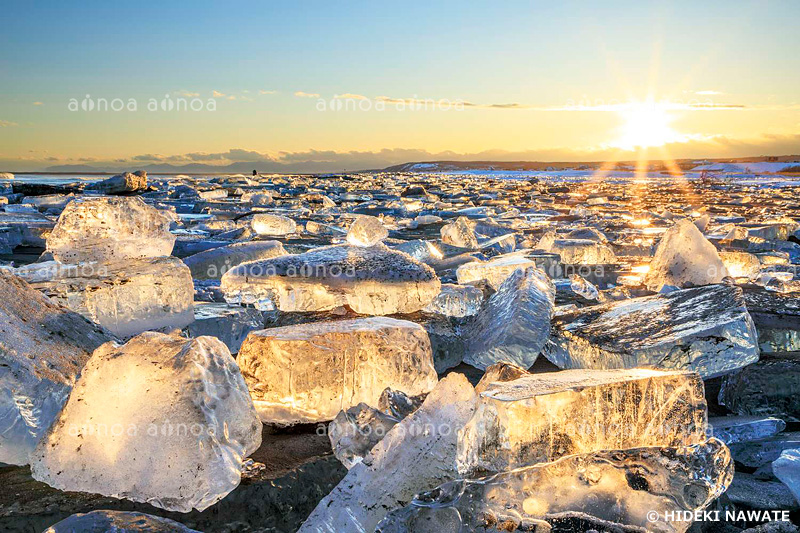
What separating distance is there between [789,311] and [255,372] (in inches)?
78.7

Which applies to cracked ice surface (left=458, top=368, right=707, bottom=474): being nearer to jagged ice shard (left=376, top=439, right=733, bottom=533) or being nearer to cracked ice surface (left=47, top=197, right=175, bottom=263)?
jagged ice shard (left=376, top=439, right=733, bottom=533)

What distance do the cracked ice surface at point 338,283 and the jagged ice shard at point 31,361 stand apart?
2.88ft

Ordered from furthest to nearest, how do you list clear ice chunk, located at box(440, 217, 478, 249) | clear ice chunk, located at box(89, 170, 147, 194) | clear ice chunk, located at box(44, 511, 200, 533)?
clear ice chunk, located at box(89, 170, 147, 194) < clear ice chunk, located at box(440, 217, 478, 249) < clear ice chunk, located at box(44, 511, 200, 533)

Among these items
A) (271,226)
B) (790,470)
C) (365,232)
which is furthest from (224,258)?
(790,470)

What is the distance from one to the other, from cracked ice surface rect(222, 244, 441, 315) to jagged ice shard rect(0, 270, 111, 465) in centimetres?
88

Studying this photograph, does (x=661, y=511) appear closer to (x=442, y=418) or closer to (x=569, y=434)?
(x=569, y=434)

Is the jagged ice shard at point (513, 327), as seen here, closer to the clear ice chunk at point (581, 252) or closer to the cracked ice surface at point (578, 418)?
the cracked ice surface at point (578, 418)

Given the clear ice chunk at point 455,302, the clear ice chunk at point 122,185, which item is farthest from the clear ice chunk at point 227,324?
the clear ice chunk at point 122,185

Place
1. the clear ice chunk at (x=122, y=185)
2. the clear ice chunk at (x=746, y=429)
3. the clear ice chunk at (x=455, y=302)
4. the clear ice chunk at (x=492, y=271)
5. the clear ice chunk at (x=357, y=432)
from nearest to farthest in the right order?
the clear ice chunk at (x=357, y=432), the clear ice chunk at (x=746, y=429), the clear ice chunk at (x=455, y=302), the clear ice chunk at (x=492, y=271), the clear ice chunk at (x=122, y=185)

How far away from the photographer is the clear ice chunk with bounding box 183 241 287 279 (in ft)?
11.6

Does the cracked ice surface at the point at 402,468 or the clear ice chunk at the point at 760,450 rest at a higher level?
the cracked ice surface at the point at 402,468

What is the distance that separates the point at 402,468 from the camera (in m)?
1.14

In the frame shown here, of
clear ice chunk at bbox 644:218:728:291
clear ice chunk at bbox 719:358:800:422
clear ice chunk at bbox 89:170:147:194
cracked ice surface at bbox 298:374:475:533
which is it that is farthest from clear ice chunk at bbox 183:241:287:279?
clear ice chunk at bbox 89:170:147:194

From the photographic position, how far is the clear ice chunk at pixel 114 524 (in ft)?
3.07
